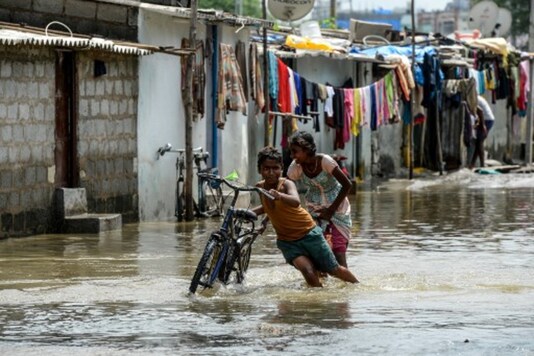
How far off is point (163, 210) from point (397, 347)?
10931 mm

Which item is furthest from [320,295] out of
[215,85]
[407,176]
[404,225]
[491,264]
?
[407,176]

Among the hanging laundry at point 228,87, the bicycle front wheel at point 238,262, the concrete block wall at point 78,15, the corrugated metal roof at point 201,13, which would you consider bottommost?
the bicycle front wheel at point 238,262

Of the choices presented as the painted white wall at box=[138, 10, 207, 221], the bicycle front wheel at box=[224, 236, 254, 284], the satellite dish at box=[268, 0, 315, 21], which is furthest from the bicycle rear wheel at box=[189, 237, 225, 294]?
the satellite dish at box=[268, 0, 315, 21]

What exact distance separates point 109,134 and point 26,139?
6.44ft

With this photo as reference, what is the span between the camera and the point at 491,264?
1407 centimetres

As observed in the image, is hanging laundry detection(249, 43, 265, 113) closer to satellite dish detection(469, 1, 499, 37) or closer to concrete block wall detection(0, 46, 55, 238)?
concrete block wall detection(0, 46, 55, 238)

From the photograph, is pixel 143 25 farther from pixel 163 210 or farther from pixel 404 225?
pixel 404 225

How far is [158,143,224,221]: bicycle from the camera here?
19328 mm

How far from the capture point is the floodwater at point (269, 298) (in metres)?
9.09

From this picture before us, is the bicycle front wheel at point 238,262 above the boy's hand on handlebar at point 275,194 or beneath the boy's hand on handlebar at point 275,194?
beneath

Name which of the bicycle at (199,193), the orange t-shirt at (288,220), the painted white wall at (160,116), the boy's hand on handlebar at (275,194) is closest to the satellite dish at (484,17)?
the painted white wall at (160,116)

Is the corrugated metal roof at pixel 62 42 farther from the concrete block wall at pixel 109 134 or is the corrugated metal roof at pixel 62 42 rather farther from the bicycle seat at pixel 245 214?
the bicycle seat at pixel 245 214

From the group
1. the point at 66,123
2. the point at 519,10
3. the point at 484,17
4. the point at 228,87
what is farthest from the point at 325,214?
the point at 519,10

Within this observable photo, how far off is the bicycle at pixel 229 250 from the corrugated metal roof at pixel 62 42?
4.56 metres
